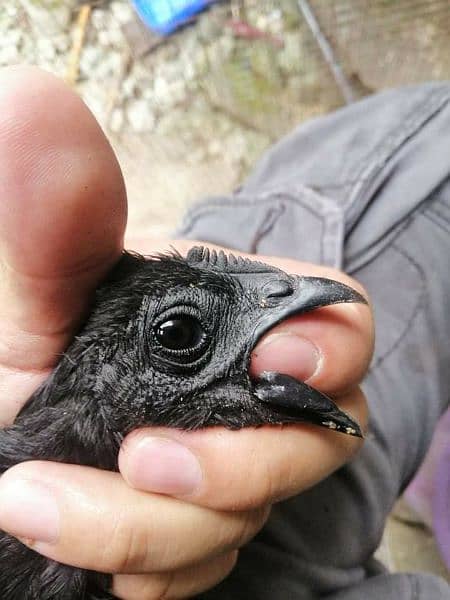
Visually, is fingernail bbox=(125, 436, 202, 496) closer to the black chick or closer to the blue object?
the black chick

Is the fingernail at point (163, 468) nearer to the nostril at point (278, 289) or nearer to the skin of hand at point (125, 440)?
the skin of hand at point (125, 440)

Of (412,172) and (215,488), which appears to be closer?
(215,488)

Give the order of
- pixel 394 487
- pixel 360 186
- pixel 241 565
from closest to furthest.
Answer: pixel 241 565 → pixel 394 487 → pixel 360 186

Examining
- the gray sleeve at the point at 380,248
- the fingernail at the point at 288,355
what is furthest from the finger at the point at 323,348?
the gray sleeve at the point at 380,248

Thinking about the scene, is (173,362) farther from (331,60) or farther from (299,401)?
(331,60)

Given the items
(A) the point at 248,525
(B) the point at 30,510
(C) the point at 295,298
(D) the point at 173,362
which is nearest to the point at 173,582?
(A) the point at 248,525

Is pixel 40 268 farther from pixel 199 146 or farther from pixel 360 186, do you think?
pixel 199 146

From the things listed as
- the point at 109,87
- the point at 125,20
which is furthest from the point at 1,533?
the point at 125,20

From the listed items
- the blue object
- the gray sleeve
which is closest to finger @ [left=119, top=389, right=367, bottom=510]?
the gray sleeve
